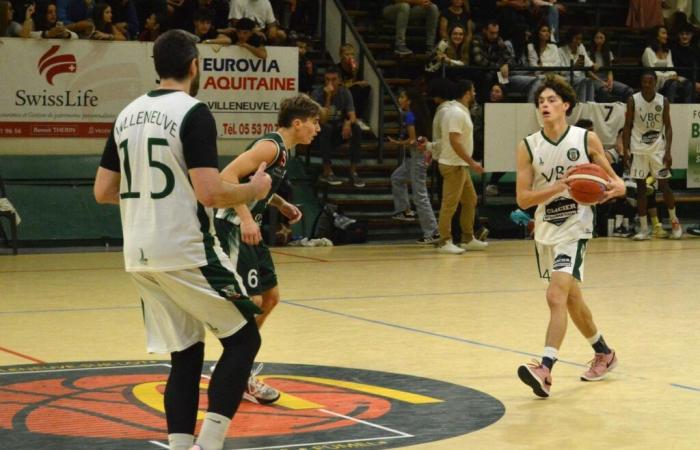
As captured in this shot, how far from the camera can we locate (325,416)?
6555 mm

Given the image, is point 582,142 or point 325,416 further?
point 582,142

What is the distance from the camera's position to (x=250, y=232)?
6.55 metres

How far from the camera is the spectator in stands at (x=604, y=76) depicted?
19.6 metres

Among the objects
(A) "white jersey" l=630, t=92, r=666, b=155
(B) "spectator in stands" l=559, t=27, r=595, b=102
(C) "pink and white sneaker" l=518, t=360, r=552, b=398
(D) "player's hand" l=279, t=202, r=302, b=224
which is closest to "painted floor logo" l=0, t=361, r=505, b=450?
(C) "pink and white sneaker" l=518, t=360, r=552, b=398

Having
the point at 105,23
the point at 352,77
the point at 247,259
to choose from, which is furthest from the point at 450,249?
the point at 247,259

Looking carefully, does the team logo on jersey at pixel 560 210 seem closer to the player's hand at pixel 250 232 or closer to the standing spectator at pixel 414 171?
the player's hand at pixel 250 232

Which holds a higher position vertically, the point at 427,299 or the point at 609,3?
the point at 609,3

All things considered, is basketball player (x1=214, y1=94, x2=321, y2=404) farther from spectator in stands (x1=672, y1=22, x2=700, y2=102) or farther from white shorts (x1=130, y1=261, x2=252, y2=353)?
spectator in stands (x1=672, y1=22, x2=700, y2=102)

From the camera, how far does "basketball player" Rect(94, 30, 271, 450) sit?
5.00 meters

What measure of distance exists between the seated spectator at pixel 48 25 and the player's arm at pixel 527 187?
33.0 ft

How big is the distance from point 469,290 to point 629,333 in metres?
2.77

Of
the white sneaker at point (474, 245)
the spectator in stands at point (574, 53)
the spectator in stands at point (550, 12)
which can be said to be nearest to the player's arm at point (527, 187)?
the white sneaker at point (474, 245)

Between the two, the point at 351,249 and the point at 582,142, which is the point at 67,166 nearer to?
the point at 351,249

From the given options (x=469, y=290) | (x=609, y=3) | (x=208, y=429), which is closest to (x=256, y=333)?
(x=208, y=429)
